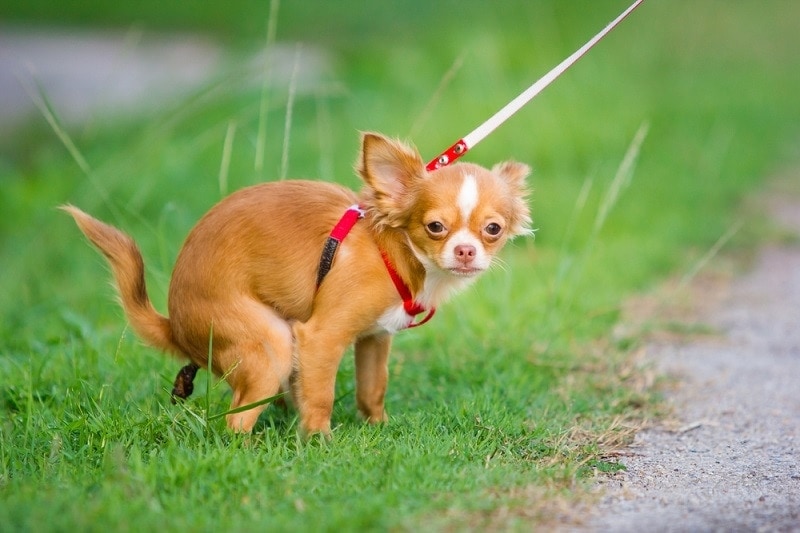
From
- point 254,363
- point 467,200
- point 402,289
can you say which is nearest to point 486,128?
point 467,200

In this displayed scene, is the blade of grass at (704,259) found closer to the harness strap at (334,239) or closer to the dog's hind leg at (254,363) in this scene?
the harness strap at (334,239)

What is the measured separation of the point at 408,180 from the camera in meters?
3.97

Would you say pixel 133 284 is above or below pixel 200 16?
below

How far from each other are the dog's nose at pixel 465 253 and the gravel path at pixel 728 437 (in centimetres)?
90

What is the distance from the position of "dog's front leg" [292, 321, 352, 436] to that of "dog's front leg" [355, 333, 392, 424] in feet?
1.03

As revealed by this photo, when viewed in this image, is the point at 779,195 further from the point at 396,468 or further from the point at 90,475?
the point at 90,475

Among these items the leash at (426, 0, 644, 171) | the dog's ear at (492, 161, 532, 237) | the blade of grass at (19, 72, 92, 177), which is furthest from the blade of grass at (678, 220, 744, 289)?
the blade of grass at (19, 72, 92, 177)

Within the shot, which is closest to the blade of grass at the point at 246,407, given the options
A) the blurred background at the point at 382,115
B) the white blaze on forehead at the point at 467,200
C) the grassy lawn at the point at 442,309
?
the grassy lawn at the point at 442,309

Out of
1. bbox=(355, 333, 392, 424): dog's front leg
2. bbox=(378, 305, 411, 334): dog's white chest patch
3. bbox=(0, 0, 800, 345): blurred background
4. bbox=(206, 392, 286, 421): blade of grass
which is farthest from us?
bbox=(0, 0, 800, 345): blurred background

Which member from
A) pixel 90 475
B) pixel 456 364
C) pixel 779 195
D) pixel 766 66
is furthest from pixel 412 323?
pixel 766 66

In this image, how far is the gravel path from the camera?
Answer: 3264mm

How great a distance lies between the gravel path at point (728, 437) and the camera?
128 inches

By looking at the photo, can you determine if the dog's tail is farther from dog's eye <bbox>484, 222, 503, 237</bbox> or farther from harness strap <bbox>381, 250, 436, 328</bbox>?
dog's eye <bbox>484, 222, 503, 237</bbox>

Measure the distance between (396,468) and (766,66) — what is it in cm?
1192
